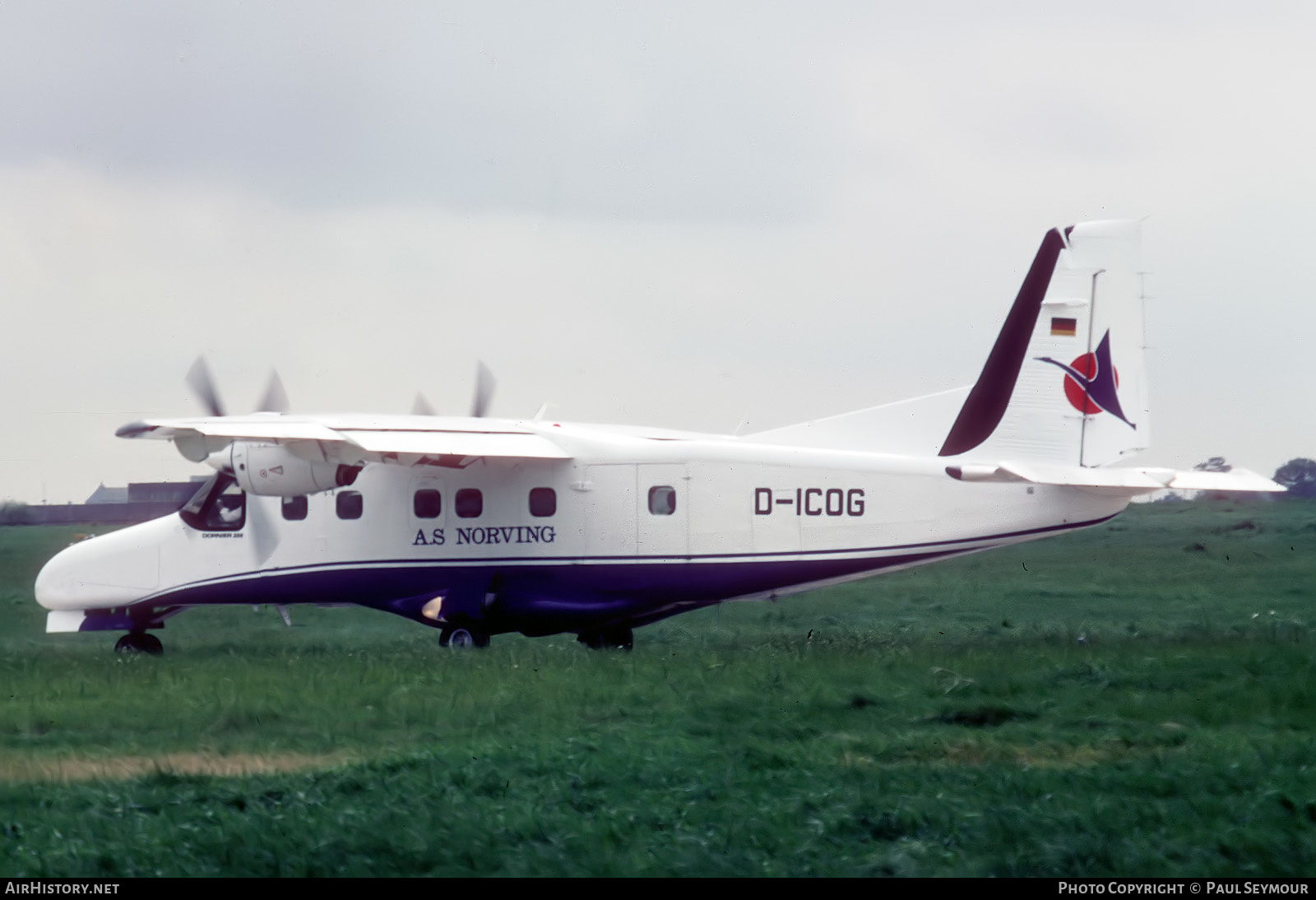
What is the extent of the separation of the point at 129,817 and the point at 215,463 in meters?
10.0

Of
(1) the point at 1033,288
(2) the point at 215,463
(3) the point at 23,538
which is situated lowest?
(3) the point at 23,538

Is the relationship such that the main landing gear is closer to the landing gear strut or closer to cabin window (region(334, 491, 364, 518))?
cabin window (region(334, 491, 364, 518))

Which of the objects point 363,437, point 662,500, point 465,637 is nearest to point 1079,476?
point 662,500

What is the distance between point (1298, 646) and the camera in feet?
47.9

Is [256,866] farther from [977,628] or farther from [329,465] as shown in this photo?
[977,628]

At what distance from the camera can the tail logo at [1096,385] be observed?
57.2 ft

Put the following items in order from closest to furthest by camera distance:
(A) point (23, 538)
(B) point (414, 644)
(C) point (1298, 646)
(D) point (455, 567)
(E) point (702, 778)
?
(E) point (702, 778)
(C) point (1298, 646)
(D) point (455, 567)
(B) point (414, 644)
(A) point (23, 538)

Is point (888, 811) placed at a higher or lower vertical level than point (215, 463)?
lower

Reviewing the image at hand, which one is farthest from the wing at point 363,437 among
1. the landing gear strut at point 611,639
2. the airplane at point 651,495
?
the landing gear strut at point 611,639

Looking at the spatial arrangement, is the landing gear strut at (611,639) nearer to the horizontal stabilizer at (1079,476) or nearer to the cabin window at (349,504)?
the cabin window at (349,504)

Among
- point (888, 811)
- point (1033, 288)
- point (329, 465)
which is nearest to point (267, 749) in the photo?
point (888, 811)

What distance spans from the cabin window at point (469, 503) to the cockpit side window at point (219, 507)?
2.89 meters

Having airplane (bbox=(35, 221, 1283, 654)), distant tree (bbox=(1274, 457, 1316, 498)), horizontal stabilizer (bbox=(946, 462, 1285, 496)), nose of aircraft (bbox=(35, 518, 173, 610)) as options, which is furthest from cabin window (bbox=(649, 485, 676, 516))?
distant tree (bbox=(1274, 457, 1316, 498))

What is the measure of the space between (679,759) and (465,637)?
9.06 m
